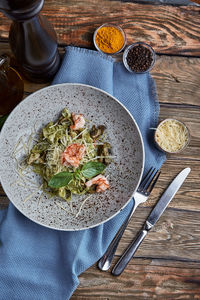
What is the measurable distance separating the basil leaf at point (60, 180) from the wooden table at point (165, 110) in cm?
60

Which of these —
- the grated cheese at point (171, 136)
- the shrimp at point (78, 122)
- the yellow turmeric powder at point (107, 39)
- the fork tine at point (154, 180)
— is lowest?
the fork tine at point (154, 180)

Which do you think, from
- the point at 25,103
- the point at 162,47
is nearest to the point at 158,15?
the point at 162,47

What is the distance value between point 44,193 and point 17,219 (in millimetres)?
257

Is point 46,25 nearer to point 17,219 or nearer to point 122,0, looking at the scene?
point 122,0

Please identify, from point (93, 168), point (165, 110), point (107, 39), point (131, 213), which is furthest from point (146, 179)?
point (107, 39)

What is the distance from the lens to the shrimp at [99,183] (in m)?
2.13

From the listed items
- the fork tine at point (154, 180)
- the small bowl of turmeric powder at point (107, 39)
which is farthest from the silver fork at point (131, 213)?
the small bowl of turmeric powder at point (107, 39)

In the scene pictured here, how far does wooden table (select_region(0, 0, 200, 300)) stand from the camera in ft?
7.57

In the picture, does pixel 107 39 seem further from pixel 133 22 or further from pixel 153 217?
pixel 153 217

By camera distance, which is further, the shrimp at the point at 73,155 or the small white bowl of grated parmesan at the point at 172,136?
the small white bowl of grated parmesan at the point at 172,136

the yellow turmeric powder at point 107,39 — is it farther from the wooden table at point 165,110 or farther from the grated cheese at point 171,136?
the grated cheese at point 171,136

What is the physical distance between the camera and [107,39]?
2270 mm

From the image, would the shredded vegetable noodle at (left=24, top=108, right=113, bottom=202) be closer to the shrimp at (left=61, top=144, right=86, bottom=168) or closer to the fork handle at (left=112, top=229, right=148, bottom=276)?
the shrimp at (left=61, top=144, right=86, bottom=168)

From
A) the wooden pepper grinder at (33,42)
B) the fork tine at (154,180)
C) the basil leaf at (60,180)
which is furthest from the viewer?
the fork tine at (154,180)
